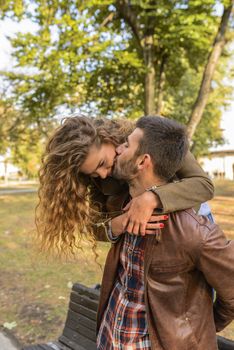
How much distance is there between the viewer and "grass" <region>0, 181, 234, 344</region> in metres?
4.04

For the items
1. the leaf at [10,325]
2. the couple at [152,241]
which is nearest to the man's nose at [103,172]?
the couple at [152,241]

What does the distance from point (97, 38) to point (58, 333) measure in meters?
7.85

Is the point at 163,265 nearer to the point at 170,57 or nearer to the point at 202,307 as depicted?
the point at 202,307

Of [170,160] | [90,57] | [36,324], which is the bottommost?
[36,324]

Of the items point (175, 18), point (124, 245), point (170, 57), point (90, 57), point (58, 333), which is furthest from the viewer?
point (170, 57)

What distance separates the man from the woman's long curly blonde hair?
0.28 m

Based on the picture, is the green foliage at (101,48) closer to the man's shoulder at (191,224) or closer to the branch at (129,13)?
the branch at (129,13)

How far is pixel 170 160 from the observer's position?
157 cm

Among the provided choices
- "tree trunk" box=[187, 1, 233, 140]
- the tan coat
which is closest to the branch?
"tree trunk" box=[187, 1, 233, 140]

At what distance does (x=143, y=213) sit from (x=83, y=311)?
1.60m

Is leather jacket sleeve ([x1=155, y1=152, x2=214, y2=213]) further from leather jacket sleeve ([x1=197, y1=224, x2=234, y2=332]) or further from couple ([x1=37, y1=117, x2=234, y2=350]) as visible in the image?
leather jacket sleeve ([x1=197, y1=224, x2=234, y2=332])

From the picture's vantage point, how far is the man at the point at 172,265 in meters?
1.51

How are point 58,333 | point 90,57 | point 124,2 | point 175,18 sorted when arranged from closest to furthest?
point 58,333 < point 175,18 < point 90,57 < point 124,2

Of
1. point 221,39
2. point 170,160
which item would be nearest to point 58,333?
point 170,160
